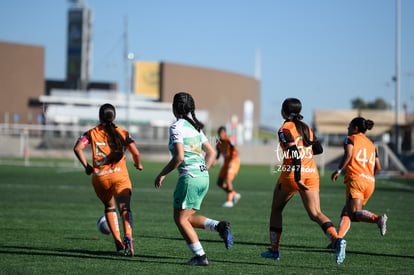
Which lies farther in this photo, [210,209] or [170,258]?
[210,209]

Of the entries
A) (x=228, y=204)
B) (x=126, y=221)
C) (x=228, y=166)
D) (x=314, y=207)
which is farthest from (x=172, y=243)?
(x=228, y=166)

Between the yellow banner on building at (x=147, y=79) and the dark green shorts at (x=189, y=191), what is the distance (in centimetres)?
9671

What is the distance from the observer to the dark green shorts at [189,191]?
729 centimetres

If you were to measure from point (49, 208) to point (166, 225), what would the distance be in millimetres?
4051

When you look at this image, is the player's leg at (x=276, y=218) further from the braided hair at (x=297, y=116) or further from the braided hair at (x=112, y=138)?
the braided hair at (x=112, y=138)

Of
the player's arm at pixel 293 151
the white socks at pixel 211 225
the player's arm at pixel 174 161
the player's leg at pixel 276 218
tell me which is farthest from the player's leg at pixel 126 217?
the player's arm at pixel 293 151

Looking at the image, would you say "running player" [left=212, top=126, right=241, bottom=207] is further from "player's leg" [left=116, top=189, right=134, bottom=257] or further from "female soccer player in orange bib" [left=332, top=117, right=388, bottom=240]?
"player's leg" [left=116, top=189, right=134, bottom=257]

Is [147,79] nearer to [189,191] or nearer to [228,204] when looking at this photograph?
[228,204]

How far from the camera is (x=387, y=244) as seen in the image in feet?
33.1

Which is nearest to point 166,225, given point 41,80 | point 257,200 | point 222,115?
point 257,200

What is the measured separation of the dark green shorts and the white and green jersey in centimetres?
6

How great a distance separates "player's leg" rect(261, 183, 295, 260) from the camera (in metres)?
8.00

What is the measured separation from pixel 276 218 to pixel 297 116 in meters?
1.35

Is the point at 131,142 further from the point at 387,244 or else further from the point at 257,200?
the point at 257,200
